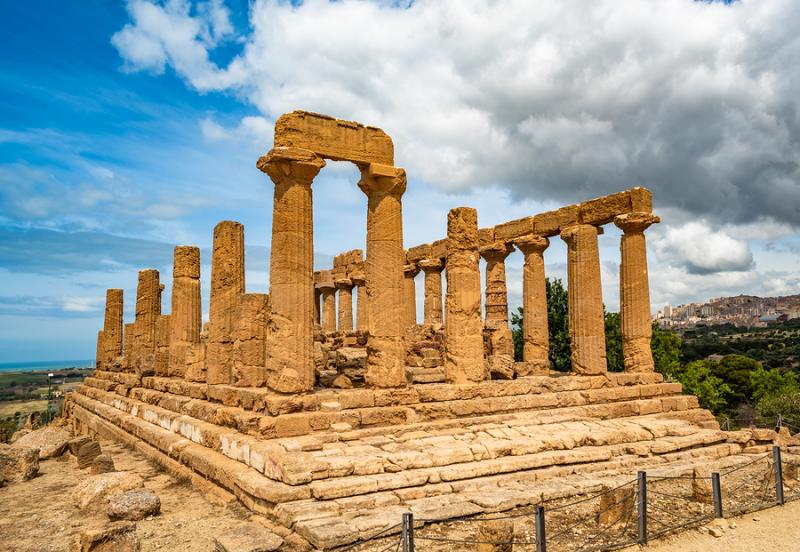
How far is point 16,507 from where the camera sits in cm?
1044

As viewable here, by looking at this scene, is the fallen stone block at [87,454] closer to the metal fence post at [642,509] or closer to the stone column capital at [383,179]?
the stone column capital at [383,179]

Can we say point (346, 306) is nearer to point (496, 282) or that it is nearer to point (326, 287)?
point (326, 287)

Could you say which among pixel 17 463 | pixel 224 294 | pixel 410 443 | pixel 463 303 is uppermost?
pixel 224 294

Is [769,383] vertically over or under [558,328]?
under

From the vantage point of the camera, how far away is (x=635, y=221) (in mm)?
17859

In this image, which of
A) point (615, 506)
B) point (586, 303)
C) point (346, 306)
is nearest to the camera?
point (615, 506)

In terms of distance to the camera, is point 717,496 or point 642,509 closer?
point 642,509

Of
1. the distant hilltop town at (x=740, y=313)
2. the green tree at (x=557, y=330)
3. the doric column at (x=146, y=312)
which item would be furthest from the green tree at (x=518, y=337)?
the distant hilltop town at (x=740, y=313)

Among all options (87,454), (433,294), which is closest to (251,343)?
(87,454)

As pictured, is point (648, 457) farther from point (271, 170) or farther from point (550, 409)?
point (271, 170)

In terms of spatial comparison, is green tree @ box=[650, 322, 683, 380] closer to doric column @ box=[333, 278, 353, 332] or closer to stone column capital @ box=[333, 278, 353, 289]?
doric column @ box=[333, 278, 353, 332]

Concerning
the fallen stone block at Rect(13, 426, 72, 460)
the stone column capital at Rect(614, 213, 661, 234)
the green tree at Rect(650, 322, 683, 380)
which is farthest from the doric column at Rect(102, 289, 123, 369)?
the green tree at Rect(650, 322, 683, 380)

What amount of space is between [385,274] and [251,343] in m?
3.62

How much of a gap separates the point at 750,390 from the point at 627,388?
1200 inches
